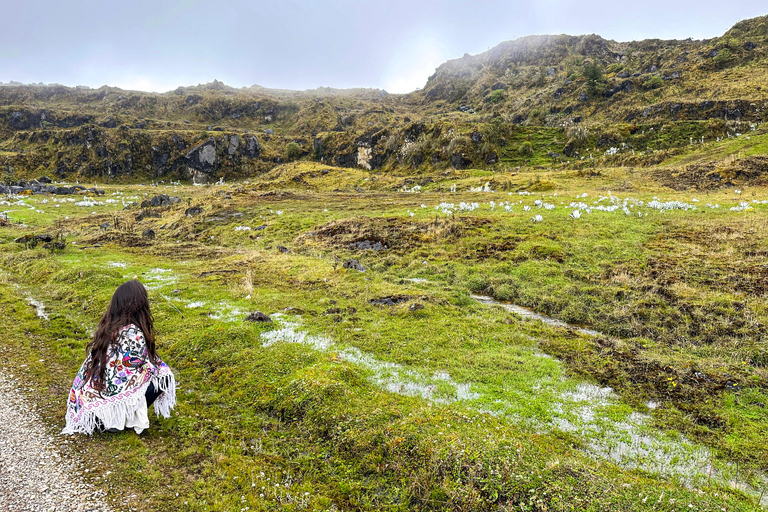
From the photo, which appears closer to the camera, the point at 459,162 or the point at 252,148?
the point at 459,162

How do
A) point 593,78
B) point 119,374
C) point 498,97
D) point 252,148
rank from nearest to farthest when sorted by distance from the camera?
point 119,374
point 593,78
point 252,148
point 498,97

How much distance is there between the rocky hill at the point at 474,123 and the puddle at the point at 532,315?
178 ft

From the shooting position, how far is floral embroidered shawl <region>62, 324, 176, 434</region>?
797 centimetres

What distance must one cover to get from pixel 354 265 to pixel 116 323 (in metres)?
16.2

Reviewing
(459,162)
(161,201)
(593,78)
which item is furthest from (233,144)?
(593,78)

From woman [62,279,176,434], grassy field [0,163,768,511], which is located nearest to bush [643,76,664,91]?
grassy field [0,163,768,511]

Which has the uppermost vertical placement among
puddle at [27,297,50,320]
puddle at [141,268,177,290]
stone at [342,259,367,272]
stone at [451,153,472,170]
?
stone at [451,153,472,170]

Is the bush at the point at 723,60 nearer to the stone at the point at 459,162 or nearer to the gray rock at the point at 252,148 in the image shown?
the stone at the point at 459,162

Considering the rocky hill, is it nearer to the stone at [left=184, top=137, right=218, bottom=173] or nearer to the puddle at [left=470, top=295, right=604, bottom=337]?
the stone at [left=184, top=137, right=218, bottom=173]

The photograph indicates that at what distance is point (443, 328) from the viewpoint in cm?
1496

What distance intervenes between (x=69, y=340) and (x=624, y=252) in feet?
90.1

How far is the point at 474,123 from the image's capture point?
85.9 meters

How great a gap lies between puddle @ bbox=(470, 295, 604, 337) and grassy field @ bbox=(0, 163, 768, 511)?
42cm

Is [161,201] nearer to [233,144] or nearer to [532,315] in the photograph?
[532,315]
